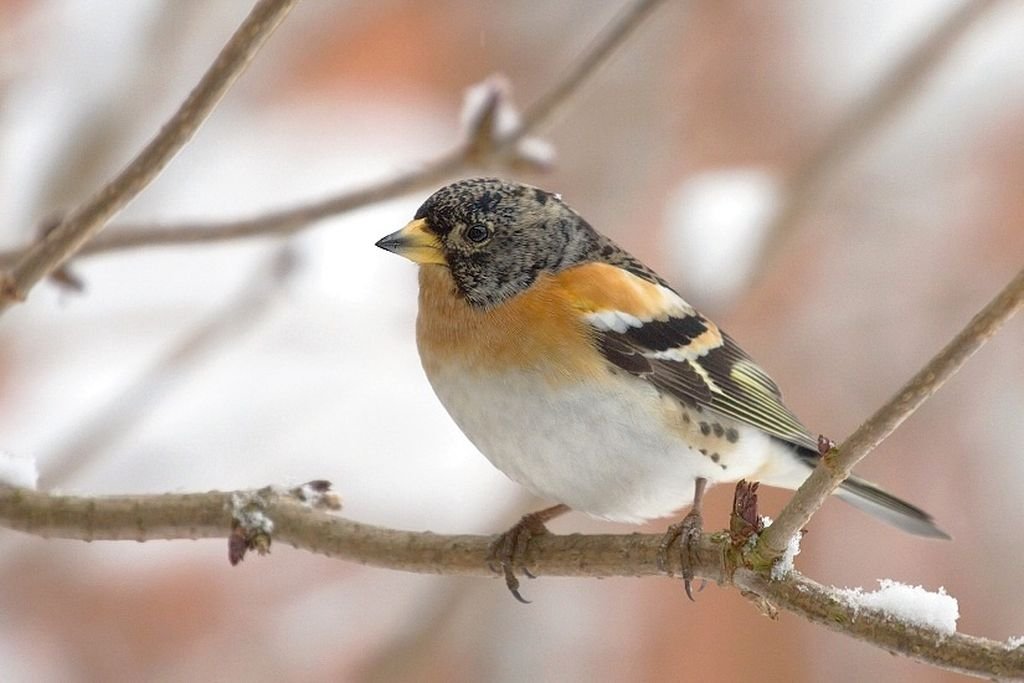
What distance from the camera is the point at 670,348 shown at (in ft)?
7.11

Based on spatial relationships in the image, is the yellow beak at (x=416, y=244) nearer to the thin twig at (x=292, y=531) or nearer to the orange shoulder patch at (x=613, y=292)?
the orange shoulder patch at (x=613, y=292)

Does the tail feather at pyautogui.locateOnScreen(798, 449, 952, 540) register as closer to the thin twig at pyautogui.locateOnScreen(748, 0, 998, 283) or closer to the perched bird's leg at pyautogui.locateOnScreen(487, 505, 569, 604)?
the perched bird's leg at pyautogui.locateOnScreen(487, 505, 569, 604)

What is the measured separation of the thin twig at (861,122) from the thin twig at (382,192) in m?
1.23

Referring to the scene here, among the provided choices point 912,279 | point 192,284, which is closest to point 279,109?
point 192,284

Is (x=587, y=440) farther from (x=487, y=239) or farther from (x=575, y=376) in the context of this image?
(x=487, y=239)

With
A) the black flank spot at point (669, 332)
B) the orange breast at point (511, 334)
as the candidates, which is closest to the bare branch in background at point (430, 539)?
the orange breast at point (511, 334)

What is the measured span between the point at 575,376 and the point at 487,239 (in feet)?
1.21

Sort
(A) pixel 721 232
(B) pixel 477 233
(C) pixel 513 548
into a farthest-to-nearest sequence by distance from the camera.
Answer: (A) pixel 721 232
(B) pixel 477 233
(C) pixel 513 548

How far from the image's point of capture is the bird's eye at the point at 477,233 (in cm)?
216

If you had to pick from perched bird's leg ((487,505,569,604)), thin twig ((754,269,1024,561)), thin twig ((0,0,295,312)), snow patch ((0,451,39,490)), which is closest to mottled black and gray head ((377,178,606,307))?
perched bird's leg ((487,505,569,604))

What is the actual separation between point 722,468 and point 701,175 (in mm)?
2323

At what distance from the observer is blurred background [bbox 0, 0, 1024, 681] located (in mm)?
3191

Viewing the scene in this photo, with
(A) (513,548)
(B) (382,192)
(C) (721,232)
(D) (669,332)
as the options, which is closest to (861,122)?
(C) (721,232)

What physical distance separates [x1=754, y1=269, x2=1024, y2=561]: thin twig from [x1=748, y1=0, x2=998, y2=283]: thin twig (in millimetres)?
1797
